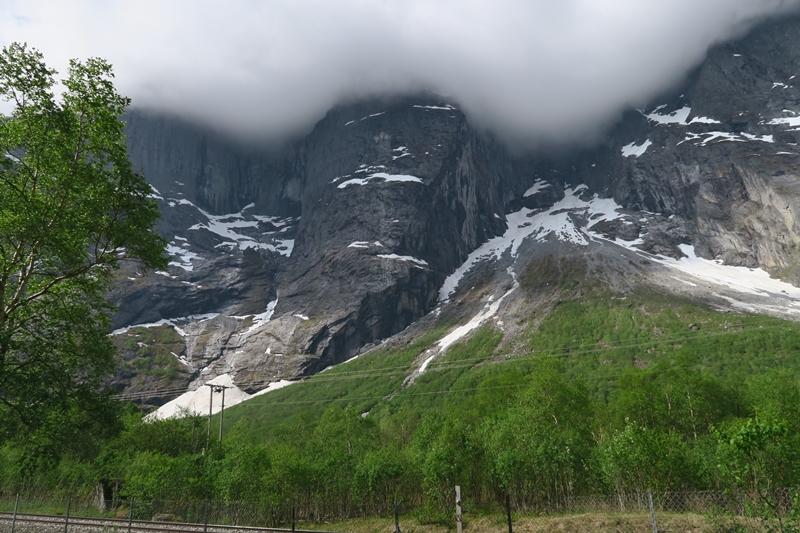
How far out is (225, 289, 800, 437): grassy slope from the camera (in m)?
84.6

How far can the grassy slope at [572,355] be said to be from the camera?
8456 cm


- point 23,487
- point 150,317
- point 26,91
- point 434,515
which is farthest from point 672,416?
point 150,317

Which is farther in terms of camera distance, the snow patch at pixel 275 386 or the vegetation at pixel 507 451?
the snow patch at pixel 275 386

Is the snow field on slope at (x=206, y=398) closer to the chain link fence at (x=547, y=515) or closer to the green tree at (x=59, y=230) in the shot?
the chain link fence at (x=547, y=515)

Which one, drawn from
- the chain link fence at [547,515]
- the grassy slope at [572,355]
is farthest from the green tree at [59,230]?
the grassy slope at [572,355]

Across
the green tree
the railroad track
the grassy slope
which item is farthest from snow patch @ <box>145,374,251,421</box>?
the green tree

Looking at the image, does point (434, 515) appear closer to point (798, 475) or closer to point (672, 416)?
point (798, 475)

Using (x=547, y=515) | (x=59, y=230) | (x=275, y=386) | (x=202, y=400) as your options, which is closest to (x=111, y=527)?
(x=59, y=230)

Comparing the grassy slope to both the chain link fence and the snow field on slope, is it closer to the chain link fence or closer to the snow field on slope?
the snow field on slope

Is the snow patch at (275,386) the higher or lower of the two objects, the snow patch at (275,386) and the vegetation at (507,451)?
the higher

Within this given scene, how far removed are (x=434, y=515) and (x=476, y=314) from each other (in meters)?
129

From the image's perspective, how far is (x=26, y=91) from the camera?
14.1 meters

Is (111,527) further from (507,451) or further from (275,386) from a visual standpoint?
(275,386)

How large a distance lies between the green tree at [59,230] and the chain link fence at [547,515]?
886 cm
